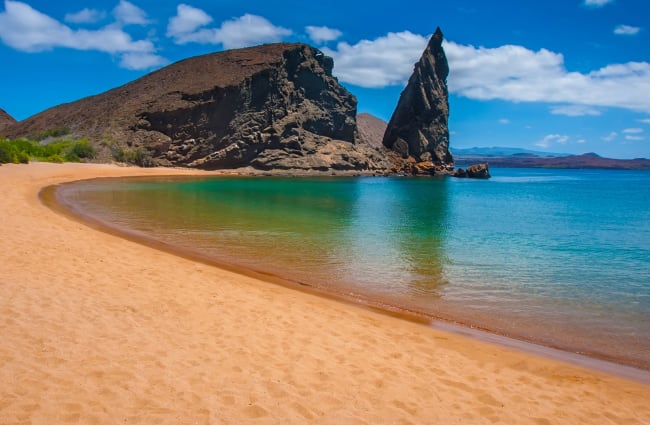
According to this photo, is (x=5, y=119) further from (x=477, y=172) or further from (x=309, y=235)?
(x=309, y=235)

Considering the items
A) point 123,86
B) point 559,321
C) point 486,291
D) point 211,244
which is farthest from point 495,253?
point 123,86

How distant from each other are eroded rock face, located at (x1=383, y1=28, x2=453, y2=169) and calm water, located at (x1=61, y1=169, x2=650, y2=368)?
72963 mm

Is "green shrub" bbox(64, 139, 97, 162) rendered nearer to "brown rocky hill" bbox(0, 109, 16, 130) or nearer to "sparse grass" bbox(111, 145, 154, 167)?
"sparse grass" bbox(111, 145, 154, 167)

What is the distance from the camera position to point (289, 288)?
32.9 ft

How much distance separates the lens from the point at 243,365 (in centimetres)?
539

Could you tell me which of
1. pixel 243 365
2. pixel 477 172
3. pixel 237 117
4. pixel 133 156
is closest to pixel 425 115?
pixel 477 172

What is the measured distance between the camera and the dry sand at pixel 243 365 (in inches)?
170

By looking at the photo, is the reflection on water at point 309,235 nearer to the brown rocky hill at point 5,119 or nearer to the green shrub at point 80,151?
the green shrub at point 80,151

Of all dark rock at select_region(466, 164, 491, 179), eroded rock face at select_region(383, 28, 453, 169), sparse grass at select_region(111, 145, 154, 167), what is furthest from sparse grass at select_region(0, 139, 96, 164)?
dark rock at select_region(466, 164, 491, 179)

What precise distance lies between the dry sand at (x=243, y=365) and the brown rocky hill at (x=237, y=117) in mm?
68079

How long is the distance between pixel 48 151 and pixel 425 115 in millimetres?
71428

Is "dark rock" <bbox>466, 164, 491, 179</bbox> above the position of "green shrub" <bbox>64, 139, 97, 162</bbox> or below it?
below

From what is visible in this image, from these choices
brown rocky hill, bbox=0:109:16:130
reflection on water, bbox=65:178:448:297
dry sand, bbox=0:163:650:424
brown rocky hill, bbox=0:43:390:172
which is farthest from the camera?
brown rocky hill, bbox=0:109:16:130

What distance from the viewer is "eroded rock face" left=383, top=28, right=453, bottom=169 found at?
9825 centimetres
